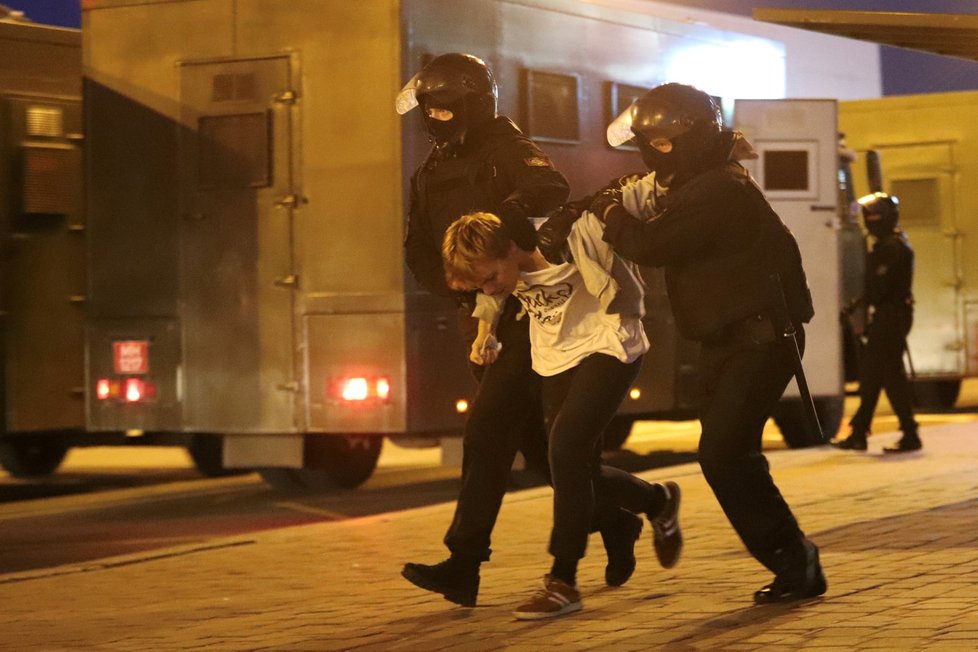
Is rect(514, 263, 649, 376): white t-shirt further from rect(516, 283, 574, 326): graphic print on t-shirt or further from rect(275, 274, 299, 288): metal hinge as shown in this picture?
rect(275, 274, 299, 288): metal hinge

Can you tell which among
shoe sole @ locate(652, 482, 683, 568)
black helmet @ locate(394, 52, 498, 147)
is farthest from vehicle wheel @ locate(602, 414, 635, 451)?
black helmet @ locate(394, 52, 498, 147)

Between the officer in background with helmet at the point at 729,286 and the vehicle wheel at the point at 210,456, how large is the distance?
6710mm

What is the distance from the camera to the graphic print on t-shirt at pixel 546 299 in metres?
6.55

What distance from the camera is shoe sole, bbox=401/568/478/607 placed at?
669 cm

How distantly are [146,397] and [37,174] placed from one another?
1.68 metres

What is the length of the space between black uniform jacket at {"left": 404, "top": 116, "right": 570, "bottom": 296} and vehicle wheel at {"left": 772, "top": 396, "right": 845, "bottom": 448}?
7.79m

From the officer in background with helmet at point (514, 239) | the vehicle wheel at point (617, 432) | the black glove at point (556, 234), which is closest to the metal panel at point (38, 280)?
the vehicle wheel at point (617, 432)

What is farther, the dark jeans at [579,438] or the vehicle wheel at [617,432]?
the vehicle wheel at [617,432]

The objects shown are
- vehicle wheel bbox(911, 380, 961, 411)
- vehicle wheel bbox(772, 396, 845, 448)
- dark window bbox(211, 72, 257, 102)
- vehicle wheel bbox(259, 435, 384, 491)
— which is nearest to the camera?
dark window bbox(211, 72, 257, 102)

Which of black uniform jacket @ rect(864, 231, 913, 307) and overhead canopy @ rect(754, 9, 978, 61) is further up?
overhead canopy @ rect(754, 9, 978, 61)

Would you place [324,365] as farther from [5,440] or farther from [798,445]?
[798,445]

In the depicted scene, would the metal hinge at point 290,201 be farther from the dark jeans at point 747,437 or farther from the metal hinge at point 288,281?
the dark jeans at point 747,437

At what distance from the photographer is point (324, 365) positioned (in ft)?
37.0

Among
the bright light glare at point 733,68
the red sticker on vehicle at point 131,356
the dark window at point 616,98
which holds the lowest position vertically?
the red sticker on vehicle at point 131,356
